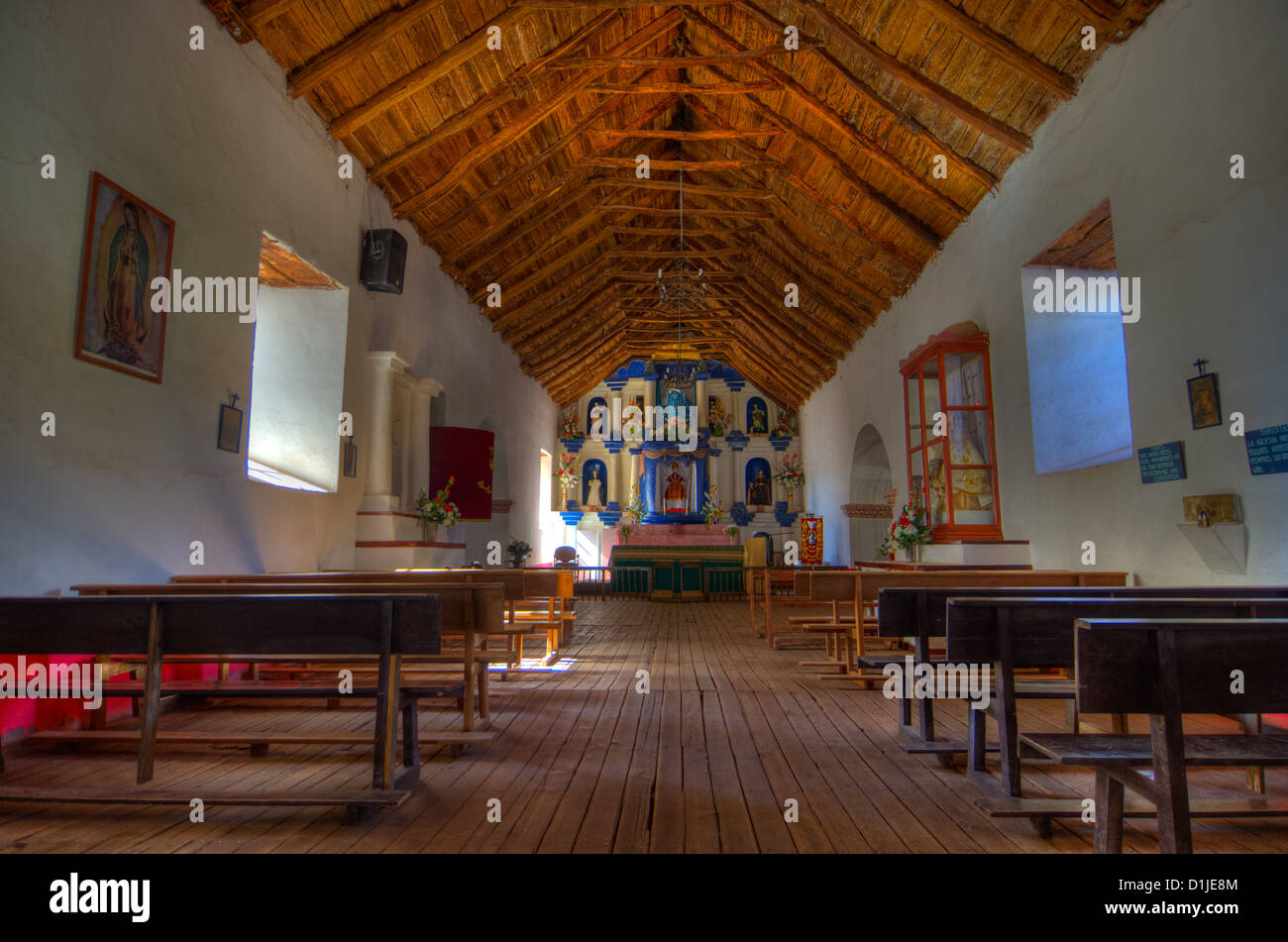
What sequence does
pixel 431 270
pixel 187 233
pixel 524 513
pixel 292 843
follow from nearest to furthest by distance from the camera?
pixel 292 843 < pixel 187 233 < pixel 431 270 < pixel 524 513

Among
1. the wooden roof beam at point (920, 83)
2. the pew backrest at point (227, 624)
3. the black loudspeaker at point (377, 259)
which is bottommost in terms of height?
the pew backrest at point (227, 624)

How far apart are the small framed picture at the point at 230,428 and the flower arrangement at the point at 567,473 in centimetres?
1228

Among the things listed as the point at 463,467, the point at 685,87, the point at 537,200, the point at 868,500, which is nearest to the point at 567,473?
the point at 868,500

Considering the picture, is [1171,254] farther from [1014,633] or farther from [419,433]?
[419,433]

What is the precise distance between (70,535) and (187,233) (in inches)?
77.0

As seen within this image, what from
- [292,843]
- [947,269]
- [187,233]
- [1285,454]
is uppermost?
[947,269]

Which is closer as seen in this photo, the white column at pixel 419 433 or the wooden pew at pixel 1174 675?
the wooden pew at pixel 1174 675

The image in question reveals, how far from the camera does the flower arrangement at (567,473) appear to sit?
1692 cm

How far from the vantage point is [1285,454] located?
124 inches

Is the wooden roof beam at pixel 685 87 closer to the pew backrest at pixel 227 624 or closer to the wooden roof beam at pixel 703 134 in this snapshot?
the wooden roof beam at pixel 703 134

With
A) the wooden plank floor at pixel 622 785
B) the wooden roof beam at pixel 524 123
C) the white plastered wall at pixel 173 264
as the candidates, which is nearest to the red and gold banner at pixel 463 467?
the white plastered wall at pixel 173 264

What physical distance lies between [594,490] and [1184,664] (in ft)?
53.5
